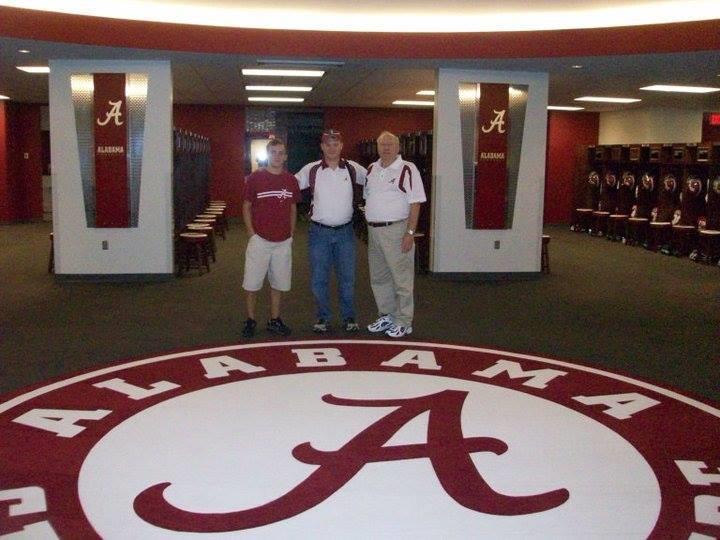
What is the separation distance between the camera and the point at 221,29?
7.53 m

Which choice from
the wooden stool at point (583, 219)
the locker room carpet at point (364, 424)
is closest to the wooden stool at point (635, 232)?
the wooden stool at point (583, 219)

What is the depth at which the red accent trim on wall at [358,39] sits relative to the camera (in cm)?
689

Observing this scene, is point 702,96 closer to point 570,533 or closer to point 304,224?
point 304,224

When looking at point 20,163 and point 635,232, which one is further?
point 20,163

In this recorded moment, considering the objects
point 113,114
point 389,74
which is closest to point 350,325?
point 113,114

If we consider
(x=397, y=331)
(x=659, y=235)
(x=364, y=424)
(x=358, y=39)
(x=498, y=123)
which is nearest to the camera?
(x=364, y=424)

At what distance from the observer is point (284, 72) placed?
33.0 feet

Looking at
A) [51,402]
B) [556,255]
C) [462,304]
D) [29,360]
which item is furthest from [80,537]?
[556,255]

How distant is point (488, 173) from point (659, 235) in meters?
4.83

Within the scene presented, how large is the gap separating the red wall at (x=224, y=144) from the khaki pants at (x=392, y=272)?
11.4 metres

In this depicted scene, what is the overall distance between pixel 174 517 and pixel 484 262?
6.67 meters

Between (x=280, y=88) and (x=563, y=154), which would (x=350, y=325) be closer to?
(x=280, y=88)

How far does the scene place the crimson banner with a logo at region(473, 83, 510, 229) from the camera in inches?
351

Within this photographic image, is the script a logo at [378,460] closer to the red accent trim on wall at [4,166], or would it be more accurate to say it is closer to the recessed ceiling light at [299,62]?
the recessed ceiling light at [299,62]
